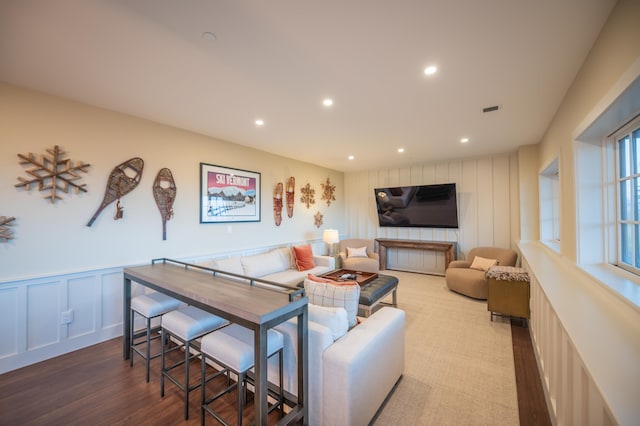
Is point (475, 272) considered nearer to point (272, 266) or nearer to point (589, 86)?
point (589, 86)

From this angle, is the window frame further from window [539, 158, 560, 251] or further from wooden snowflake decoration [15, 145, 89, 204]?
wooden snowflake decoration [15, 145, 89, 204]

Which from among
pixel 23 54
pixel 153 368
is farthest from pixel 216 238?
pixel 23 54

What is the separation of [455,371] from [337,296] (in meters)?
1.39

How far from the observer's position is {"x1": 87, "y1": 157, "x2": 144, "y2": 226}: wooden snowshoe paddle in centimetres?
286

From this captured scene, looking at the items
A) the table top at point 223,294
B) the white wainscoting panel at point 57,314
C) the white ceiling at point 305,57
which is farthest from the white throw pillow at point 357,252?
the white wainscoting panel at point 57,314

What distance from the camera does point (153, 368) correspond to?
2.39 meters

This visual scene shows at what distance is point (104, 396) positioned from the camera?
2.02 meters

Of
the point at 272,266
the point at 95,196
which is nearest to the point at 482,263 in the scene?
the point at 272,266

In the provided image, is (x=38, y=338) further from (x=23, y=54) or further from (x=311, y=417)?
(x=311, y=417)

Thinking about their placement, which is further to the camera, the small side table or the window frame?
the small side table

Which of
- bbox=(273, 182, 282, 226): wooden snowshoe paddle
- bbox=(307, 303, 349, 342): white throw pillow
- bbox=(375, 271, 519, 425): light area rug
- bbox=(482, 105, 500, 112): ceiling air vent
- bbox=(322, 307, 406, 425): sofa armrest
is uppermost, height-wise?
bbox=(482, 105, 500, 112): ceiling air vent

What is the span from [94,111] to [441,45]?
11.6 ft

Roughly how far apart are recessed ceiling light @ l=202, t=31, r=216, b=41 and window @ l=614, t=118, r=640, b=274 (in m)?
2.77

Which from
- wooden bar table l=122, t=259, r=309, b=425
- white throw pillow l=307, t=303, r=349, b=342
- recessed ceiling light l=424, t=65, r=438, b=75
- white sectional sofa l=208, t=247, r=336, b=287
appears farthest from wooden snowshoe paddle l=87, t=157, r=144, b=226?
recessed ceiling light l=424, t=65, r=438, b=75
